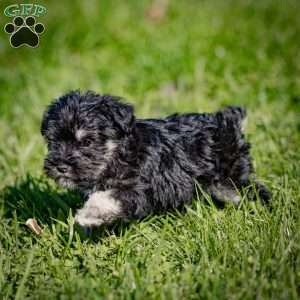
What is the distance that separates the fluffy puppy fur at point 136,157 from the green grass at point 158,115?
0.25 meters

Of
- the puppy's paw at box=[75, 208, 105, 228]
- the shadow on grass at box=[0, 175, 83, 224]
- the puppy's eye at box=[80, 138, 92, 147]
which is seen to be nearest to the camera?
the puppy's paw at box=[75, 208, 105, 228]

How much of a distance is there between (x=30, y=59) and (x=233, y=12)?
135 inches

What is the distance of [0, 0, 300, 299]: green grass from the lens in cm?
368

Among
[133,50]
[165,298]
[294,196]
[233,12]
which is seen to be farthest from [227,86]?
[165,298]

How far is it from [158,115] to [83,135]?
2.96 m

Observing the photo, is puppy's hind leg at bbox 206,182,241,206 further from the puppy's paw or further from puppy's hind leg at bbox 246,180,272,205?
the puppy's paw

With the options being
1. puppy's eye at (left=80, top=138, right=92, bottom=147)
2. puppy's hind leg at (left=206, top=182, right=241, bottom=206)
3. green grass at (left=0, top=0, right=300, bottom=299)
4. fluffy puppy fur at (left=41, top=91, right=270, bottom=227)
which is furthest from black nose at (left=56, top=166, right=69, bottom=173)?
puppy's hind leg at (left=206, top=182, right=241, bottom=206)

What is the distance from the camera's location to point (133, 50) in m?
8.55

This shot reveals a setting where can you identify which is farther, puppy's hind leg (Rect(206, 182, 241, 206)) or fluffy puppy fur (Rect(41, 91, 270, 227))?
puppy's hind leg (Rect(206, 182, 241, 206))

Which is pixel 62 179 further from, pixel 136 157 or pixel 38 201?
pixel 38 201

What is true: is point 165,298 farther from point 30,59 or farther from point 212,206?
point 30,59

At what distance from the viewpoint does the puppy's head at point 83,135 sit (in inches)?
162

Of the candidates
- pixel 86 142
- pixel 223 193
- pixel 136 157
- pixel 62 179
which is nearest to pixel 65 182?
pixel 62 179

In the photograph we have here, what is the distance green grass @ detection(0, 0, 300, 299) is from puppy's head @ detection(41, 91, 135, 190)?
1.53ft
